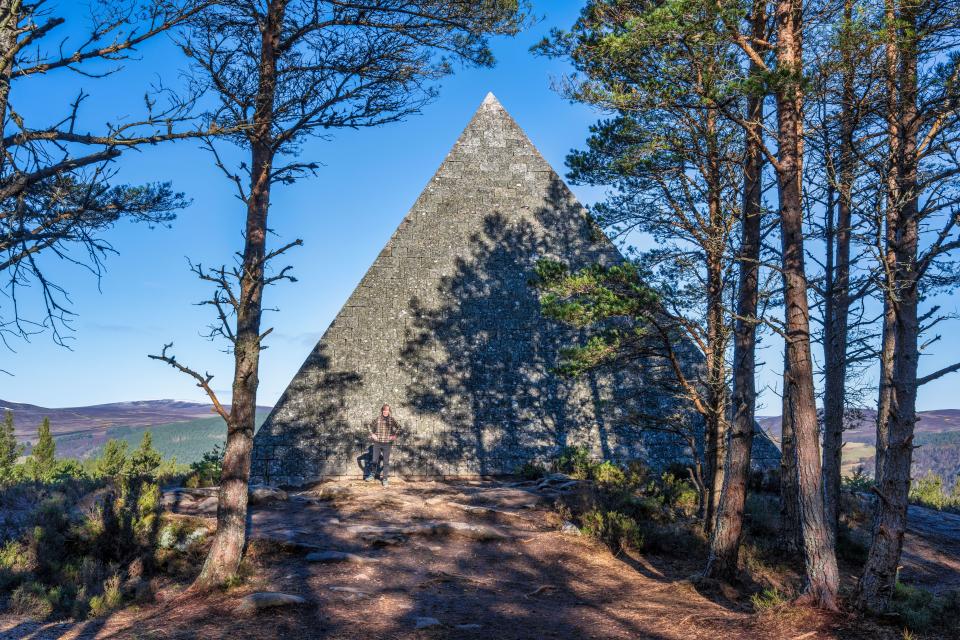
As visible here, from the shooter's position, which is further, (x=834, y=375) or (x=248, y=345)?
(x=834, y=375)

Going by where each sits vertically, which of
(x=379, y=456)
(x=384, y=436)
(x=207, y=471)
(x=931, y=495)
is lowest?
(x=931, y=495)

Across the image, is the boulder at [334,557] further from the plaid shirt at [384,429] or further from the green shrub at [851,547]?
the green shrub at [851,547]

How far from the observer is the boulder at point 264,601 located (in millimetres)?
7618

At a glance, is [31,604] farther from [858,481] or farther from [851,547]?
[858,481]

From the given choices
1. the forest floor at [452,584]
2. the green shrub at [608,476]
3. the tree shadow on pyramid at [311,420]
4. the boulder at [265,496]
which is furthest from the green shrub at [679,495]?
the boulder at [265,496]

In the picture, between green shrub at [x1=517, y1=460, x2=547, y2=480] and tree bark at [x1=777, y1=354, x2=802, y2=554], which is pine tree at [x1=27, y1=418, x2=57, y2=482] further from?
tree bark at [x1=777, y1=354, x2=802, y2=554]

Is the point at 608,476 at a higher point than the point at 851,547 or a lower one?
higher

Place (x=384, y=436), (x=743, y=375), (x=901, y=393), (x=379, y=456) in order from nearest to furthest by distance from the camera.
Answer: (x=901, y=393), (x=743, y=375), (x=384, y=436), (x=379, y=456)

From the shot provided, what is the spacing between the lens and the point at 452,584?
9.11 m

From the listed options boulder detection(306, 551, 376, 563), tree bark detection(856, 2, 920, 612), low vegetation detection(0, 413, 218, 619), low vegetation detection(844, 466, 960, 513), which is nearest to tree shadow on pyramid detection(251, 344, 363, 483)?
low vegetation detection(0, 413, 218, 619)

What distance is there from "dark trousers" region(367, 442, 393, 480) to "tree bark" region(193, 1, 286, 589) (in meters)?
6.18

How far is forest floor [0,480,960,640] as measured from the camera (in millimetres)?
7289

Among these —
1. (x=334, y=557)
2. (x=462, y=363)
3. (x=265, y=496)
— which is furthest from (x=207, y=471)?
(x=334, y=557)

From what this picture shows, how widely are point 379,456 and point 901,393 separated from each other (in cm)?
1124
